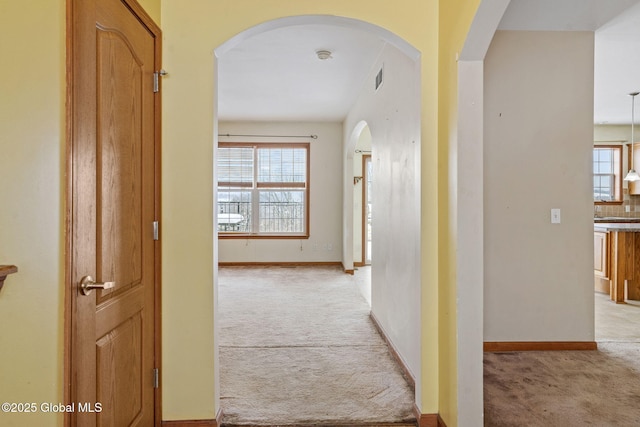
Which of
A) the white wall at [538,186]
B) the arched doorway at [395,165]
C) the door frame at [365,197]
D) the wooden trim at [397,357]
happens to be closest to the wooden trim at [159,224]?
the arched doorway at [395,165]

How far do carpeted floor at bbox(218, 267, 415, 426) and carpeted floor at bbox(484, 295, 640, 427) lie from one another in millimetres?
649

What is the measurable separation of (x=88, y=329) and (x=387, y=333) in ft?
8.80

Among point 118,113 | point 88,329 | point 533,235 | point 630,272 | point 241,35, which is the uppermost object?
point 241,35

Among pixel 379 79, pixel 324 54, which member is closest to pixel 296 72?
pixel 324 54

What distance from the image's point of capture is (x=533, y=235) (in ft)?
11.5

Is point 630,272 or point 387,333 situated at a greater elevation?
point 630,272

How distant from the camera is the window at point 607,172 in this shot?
319 inches

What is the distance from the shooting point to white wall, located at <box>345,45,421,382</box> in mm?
2484

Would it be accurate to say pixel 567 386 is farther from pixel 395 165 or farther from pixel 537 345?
pixel 395 165

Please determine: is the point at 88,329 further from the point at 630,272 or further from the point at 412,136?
the point at 630,272

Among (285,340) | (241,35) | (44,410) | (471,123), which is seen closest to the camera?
(44,410)

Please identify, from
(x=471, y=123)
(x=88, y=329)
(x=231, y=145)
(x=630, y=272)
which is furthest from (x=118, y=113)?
(x=231, y=145)

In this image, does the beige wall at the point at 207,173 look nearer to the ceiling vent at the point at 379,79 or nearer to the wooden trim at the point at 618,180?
the ceiling vent at the point at 379,79

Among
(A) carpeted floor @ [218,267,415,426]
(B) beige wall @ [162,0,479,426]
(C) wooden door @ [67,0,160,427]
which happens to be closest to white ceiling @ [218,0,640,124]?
(B) beige wall @ [162,0,479,426]
